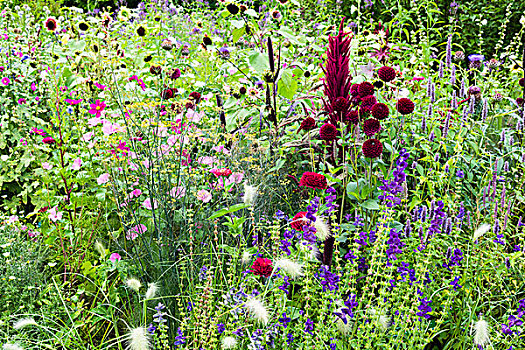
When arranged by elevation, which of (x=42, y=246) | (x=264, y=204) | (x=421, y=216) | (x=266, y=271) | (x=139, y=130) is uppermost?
(x=139, y=130)

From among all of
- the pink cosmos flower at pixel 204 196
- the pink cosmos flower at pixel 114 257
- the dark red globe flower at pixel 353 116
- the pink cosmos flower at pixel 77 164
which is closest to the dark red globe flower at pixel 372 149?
the dark red globe flower at pixel 353 116

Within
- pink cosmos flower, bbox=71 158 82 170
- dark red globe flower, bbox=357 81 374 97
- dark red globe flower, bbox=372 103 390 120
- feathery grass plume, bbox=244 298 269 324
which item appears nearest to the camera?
feathery grass plume, bbox=244 298 269 324

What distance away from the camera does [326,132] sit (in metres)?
2.30

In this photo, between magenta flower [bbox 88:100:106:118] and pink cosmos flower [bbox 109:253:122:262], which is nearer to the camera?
pink cosmos flower [bbox 109:253:122:262]

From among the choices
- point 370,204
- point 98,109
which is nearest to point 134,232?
point 98,109

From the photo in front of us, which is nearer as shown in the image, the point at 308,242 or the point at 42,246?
the point at 308,242

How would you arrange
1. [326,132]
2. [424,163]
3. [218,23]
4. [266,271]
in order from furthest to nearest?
[218,23] < [424,163] < [326,132] < [266,271]

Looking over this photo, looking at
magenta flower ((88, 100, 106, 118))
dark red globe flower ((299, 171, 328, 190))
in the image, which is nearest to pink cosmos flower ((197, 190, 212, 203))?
dark red globe flower ((299, 171, 328, 190))

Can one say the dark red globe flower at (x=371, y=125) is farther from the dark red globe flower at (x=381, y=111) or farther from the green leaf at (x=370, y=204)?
the green leaf at (x=370, y=204)

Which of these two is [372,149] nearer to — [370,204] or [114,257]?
[370,204]

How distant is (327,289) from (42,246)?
6.31ft

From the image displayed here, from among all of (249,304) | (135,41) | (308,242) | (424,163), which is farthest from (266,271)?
(135,41)

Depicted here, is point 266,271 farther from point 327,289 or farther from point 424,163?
point 424,163

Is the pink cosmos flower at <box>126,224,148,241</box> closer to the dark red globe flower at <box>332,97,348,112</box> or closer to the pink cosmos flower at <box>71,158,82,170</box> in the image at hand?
the pink cosmos flower at <box>71,158,82,170</box>
